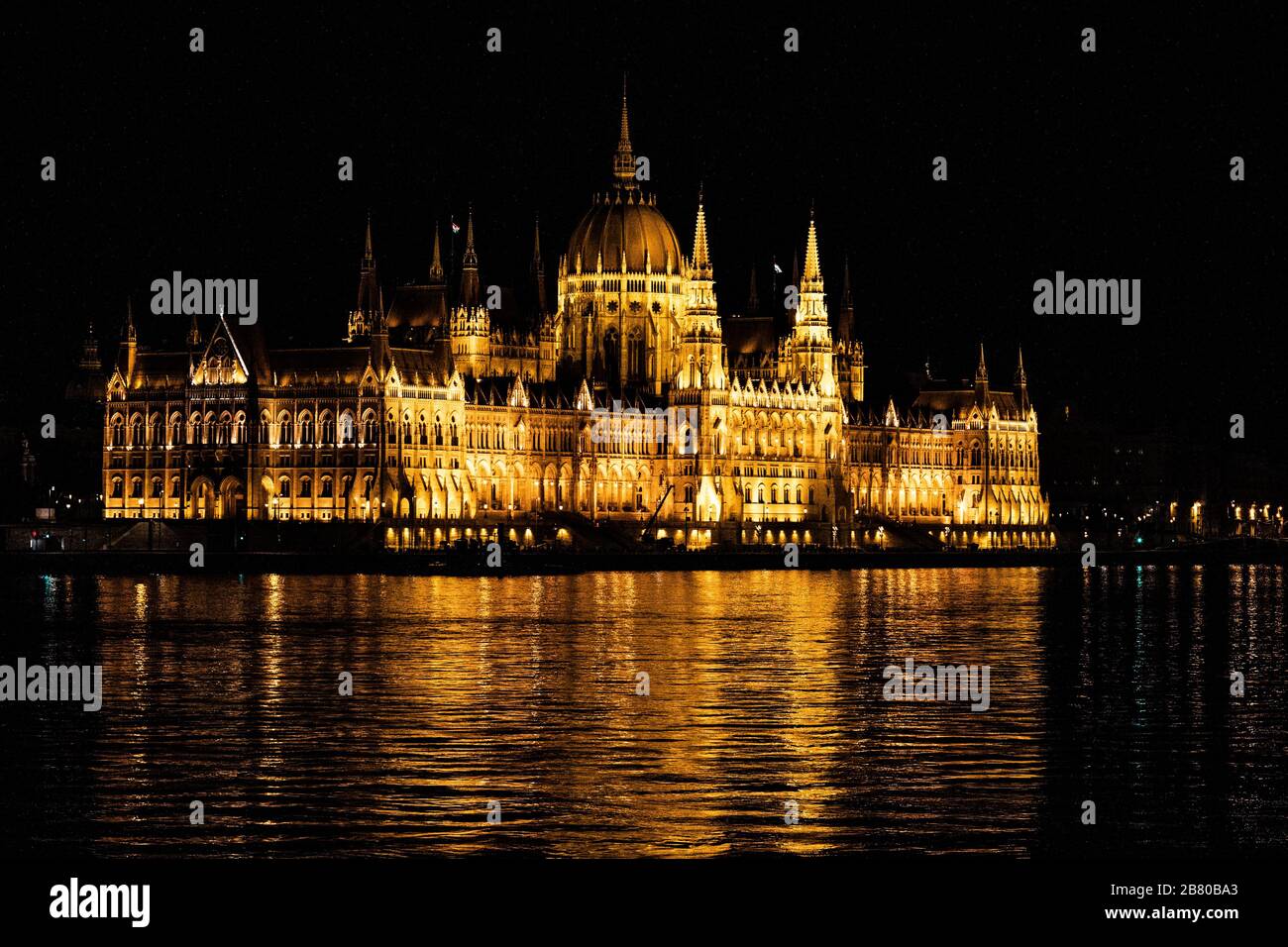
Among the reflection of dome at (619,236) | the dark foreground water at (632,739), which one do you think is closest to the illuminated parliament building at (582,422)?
the reflection of dome at (619,236)

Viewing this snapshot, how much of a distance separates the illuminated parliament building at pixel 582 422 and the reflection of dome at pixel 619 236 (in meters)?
0.15

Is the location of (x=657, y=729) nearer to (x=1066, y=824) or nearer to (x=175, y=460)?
(x=1066, y=824)

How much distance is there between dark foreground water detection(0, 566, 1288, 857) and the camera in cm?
3425

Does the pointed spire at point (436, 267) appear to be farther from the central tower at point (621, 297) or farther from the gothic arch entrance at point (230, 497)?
the gothic arch entrance at point (230, 497)

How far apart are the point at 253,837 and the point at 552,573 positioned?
104033 millimetres

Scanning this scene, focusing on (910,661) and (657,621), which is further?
(657,621)

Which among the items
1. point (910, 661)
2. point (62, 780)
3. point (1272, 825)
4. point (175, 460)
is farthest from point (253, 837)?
point (175, 460)

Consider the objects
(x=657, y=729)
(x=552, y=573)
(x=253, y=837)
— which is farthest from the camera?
(x=552, y=573)

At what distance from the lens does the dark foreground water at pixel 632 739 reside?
3425 cm

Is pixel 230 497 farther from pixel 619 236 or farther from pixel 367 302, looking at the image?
pixel 619 236

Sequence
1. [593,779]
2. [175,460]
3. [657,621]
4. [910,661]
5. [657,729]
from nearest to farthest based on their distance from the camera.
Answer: [593,779] → [657,729] → [910,661] → [657,621] → [175,460]

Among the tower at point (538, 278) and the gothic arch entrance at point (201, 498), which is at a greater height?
the tower at point (538, 278)

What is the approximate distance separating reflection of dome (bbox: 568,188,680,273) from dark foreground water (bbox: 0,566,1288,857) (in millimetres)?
92254
